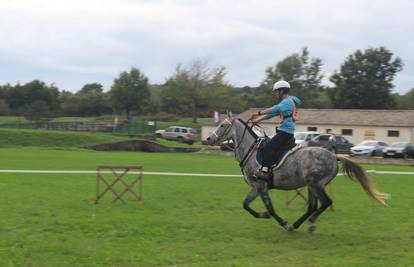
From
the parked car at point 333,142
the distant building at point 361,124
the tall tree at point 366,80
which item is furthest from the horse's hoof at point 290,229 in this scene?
the tall tree at point 366,80

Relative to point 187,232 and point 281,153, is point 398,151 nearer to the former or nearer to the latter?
point 281,153

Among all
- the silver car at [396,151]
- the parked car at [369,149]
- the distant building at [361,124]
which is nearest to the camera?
the silver car at [396,151]

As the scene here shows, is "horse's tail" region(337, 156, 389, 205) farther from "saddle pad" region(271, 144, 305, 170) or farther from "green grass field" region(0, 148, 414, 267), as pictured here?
"saddle pad" region(271, 144, 305, 170)

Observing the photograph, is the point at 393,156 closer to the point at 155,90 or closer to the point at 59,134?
the point at 59,134

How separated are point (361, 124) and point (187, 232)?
200 feet

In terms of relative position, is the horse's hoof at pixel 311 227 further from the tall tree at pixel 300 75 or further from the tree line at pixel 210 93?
the tall tree at pixel 300 75

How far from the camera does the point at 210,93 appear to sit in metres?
88.4

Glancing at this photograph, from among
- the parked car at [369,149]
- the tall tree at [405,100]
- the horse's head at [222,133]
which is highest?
the tall tree at [405,100]

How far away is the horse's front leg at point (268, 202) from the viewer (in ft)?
36.1

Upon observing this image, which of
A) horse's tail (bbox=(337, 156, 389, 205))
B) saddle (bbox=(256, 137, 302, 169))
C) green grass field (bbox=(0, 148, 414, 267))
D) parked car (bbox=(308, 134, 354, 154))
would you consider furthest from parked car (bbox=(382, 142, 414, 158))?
saddle (bbox=(256, 137, 302, 169))

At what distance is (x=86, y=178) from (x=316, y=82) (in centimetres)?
9500

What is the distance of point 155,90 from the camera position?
109 meters

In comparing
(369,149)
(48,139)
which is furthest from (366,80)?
(48,139)

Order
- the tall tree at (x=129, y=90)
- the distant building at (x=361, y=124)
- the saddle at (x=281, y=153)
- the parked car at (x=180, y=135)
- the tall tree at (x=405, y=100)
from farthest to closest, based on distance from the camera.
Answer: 1. the tall tree at (x=405, y=100)
2. the tall tree at (x=129, y=90)
3. the distant building at (x=361, y=124)
4. the parked car at (x=180, y=135)
5. the saddle at (x=281, y=153)
